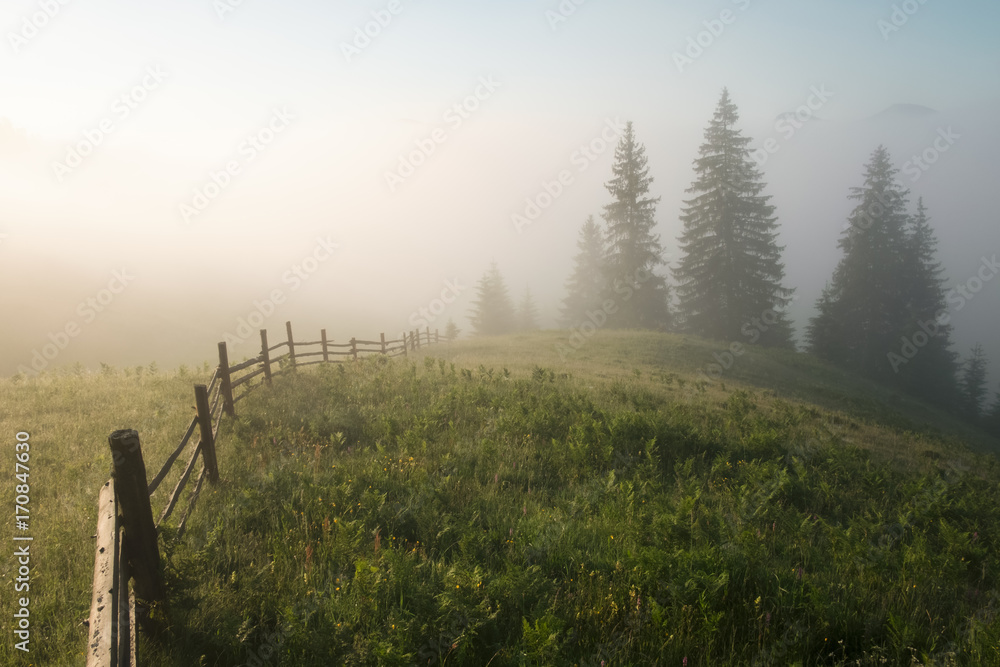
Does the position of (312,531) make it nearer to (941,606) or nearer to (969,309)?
(941,606)

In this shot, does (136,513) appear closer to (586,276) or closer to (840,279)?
(840,279)

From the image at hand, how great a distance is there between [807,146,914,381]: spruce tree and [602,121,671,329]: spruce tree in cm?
1256

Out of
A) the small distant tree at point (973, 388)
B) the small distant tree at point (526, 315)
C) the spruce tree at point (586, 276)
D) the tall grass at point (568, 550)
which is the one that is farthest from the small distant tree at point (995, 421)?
the small distant tree at point (526, 315)

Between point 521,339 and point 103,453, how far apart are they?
1035 inches

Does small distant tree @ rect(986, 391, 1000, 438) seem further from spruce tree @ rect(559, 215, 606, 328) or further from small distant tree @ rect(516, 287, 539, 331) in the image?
small distant tree @ rect(516, 287, 539, 331)

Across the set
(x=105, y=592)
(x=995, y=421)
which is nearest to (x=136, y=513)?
(x=105, y=592)

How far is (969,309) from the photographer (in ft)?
412

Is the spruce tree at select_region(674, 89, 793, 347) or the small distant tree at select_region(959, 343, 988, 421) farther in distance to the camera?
the small distant tree at select_region(959, 343, 988, 421)

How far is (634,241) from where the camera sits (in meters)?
38.0

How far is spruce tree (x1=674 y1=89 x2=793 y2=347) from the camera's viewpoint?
111 ft

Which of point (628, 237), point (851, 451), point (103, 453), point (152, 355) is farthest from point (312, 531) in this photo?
point (152, 355)

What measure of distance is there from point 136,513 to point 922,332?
45.8 m

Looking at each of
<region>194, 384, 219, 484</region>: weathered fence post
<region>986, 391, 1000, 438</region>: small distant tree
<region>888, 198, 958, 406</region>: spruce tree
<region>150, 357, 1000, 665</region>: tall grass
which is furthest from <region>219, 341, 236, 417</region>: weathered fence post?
<region>986, 391, 1000, 438</region>: small distant tree

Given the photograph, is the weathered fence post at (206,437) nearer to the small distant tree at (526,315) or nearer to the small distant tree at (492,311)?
the small distant tree at (492,311)
